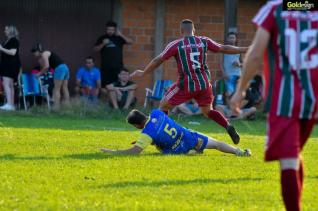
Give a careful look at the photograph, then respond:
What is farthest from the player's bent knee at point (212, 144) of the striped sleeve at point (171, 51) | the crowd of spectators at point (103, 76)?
the crowd of spectators at point (103, 76)

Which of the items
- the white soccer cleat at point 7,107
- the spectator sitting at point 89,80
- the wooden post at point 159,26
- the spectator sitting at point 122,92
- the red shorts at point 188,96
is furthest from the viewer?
the wooden post at point 159,26

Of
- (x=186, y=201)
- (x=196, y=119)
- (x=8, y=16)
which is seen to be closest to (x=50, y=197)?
(x=186, y=201)

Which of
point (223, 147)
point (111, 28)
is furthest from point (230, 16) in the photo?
point (223, 147)

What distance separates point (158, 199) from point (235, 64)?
13316 millimetres

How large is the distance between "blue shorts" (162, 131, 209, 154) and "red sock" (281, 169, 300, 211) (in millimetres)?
5480

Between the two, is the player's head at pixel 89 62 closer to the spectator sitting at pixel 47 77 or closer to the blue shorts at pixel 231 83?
the spectator sitting at pixel 47 77

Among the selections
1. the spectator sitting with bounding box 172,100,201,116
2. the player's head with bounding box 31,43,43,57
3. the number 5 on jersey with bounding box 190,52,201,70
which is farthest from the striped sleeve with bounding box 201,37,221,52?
the player's head with bounding box 31,43,43,57

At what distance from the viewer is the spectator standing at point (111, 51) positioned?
868 inches

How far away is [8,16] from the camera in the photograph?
74.3 ft

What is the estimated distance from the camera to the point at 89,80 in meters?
22.1

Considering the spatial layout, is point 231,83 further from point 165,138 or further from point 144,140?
point 144,140

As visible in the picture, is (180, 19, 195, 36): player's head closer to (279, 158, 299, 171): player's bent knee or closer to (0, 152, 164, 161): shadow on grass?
(0, 152, 164, 161): shadow on grass

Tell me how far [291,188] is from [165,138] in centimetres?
534

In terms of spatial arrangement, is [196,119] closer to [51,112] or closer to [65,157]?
[51,112]
